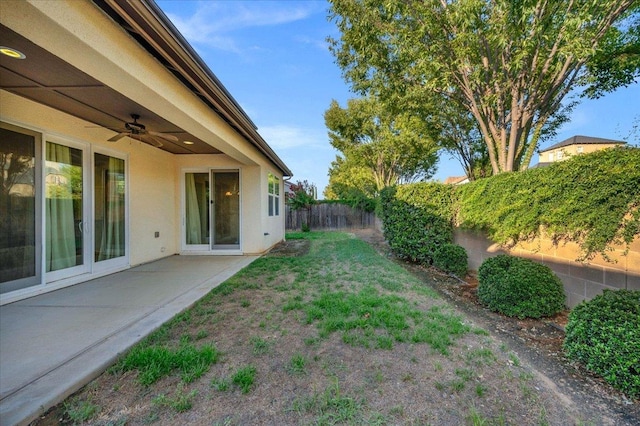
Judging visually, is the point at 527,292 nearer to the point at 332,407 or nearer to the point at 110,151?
the point at 332,407

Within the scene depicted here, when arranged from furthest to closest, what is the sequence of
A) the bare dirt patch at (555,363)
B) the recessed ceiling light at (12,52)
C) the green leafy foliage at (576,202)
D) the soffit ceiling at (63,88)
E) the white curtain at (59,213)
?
the white curtain at (59,213) < the green leafy foliage at (576,202) < the soffit ceiling at (63,88) < the recessed ceiling light at (12,52) < the bare dirt patch at (555,363)

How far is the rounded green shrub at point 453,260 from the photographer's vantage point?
5488 mm

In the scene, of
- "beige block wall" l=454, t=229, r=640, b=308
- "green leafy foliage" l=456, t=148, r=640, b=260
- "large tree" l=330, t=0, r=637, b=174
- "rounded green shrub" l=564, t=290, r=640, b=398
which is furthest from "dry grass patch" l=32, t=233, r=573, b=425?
"large tree" l=330, t=0, r=637, b=174

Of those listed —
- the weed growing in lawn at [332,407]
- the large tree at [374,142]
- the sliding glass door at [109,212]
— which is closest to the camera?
the weed growing in lawn at [332,407]

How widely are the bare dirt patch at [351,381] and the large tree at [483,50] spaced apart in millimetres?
4480

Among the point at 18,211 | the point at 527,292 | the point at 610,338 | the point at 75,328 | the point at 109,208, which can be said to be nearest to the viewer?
the point at 610,338

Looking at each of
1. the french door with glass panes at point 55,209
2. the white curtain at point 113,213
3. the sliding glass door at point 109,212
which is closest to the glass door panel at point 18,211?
the french door with glass panes at point 55,209

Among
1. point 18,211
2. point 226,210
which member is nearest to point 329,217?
point 226,210

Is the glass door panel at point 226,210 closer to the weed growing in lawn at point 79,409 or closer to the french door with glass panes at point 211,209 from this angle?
the french door with glass panes at point 211,209

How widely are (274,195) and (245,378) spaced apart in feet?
26.5

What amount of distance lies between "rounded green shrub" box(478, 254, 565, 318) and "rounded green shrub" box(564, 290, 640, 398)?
2.59ft

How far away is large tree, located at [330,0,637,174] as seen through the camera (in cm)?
445

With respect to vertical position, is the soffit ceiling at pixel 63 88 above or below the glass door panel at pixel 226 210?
above

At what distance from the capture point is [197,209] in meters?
7.52
